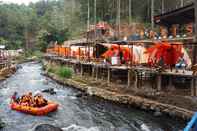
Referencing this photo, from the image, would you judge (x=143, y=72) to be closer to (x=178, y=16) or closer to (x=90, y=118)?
(x=90, y=118)

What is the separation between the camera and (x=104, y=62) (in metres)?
30.2

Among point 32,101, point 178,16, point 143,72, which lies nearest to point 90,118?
point 32,101

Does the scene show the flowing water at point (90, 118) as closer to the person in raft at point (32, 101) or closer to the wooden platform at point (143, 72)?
the person in raft at point (32, 101)

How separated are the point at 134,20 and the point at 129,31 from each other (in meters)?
4.74

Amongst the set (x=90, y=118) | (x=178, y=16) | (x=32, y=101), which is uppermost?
(x=178, y=16)

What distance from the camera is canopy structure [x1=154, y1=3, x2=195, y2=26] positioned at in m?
25.4

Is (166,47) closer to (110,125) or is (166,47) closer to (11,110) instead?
(110,125)

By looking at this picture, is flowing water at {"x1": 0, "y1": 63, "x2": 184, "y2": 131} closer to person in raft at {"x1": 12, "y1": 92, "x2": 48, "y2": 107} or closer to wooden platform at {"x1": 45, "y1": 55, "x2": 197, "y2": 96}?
person in raft at {"x1": 12, "y1": 92, "x2": 48, "y2": 107}

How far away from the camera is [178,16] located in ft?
91.0

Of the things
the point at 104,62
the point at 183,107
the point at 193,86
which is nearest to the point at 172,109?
the point at 183,107

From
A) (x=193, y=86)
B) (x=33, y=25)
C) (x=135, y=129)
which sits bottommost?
(x=135, y=129)

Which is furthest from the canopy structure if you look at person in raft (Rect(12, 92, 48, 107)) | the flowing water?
person in raft (Rect(12, 92, 48, 107))

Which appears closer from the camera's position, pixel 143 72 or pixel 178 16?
pixel 143 72

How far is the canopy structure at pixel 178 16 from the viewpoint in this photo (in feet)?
83.3
